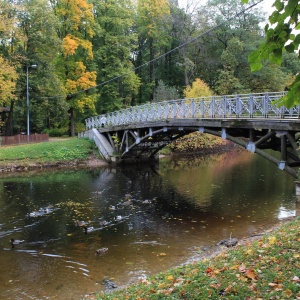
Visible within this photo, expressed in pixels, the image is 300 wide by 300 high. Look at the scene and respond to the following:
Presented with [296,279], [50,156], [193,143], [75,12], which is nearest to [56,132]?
[50,156]

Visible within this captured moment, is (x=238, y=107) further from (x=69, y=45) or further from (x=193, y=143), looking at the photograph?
(x=69, y=45)

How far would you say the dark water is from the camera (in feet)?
29.6

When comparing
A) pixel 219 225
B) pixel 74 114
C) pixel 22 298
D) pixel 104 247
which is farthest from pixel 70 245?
pixel 74 114

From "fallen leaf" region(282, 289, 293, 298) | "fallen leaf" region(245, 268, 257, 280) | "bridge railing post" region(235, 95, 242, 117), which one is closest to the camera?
"fallen leaf" region(282, 289, 293, 298)

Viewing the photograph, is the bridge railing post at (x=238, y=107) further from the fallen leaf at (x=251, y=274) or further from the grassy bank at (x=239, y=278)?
the fallen leaf at (x=251, y=274)

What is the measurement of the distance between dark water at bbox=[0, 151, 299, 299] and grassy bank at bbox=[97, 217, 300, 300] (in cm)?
232

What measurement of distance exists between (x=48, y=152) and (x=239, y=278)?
85.0 feet

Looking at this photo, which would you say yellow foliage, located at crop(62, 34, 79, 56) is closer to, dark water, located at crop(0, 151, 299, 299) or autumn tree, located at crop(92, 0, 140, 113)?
autumn tree, located at crop(92, 0, 140, 113)

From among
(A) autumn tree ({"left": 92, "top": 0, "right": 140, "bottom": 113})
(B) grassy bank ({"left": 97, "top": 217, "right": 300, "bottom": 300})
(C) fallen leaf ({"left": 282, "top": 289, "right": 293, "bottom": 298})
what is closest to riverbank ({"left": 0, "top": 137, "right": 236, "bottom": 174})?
(A) autumn tree ({"left": 92, "top": 0, "right": 140, "bottom": 113})

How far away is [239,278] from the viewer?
5.43 metres

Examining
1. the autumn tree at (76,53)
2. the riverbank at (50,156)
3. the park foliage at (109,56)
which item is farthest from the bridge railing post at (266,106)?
the autumn tree at (76,53)

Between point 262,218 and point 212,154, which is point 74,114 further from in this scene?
point 262,218

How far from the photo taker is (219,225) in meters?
12.9

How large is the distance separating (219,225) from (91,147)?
2069 centimetres
